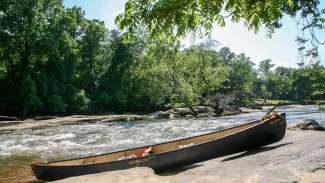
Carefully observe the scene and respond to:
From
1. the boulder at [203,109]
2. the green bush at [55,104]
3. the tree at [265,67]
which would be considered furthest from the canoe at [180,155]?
the tree at [265,67]

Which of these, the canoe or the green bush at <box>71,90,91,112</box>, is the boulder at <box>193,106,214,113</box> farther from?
the canoe

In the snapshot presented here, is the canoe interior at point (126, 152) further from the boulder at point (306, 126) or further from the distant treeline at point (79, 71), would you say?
the distant treeline at point (79, 71)

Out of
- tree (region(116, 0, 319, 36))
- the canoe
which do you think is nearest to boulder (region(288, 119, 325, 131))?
the canoe

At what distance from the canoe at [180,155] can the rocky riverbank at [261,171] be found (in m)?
0.92

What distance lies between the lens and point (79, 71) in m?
64.5

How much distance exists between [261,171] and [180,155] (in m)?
3.85

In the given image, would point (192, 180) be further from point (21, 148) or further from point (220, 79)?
point (220, 79)

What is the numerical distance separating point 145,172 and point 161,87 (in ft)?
152

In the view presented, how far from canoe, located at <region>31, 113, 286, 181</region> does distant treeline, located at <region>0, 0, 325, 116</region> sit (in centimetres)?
3176

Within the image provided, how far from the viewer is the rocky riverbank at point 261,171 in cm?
787

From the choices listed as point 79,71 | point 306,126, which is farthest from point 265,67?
point 306,126

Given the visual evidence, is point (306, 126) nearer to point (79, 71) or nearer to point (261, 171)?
point (261, 171)

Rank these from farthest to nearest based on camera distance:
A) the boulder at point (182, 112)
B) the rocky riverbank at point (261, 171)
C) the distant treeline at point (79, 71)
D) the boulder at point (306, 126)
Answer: the distant treeline at point (79, 71) < the boulder at point (182, 112) < the boulder at point (306, 126) < the rocky riverbank at point (261, 171)

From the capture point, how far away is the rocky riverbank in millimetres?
7871
